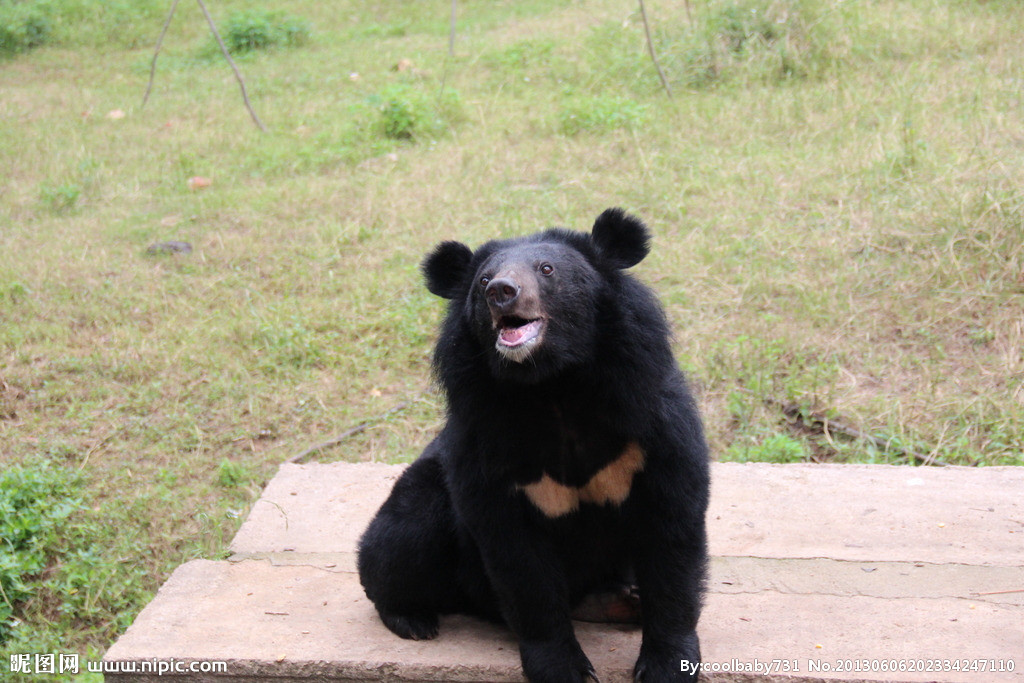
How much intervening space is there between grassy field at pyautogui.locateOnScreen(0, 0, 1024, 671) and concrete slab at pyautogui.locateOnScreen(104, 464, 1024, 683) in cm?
65

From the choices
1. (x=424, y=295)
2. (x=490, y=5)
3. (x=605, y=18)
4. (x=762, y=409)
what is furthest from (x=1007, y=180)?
(x=490, y=5)

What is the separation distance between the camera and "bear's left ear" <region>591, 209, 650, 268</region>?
293cm

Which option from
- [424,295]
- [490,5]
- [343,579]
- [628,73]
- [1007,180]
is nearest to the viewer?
[343,579]

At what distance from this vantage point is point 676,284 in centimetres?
630

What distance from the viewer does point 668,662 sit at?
9.18ft

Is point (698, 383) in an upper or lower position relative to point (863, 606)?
lower

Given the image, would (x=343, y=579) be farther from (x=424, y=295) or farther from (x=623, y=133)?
(x=623, y=133)

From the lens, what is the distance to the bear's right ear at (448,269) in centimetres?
300

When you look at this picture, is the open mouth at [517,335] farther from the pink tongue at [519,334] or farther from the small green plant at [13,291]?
the small green plant at [13,291]

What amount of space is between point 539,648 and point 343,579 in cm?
115

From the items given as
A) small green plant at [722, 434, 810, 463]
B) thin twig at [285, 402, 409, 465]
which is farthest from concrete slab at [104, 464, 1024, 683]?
thin twig at [285, 402, 409, 465]

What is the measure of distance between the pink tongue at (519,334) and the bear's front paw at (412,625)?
→ 1.09 meters

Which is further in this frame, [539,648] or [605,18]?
[605,18]

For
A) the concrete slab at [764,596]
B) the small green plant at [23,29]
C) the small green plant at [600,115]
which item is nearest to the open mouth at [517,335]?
the concrete slab at [764,596]
